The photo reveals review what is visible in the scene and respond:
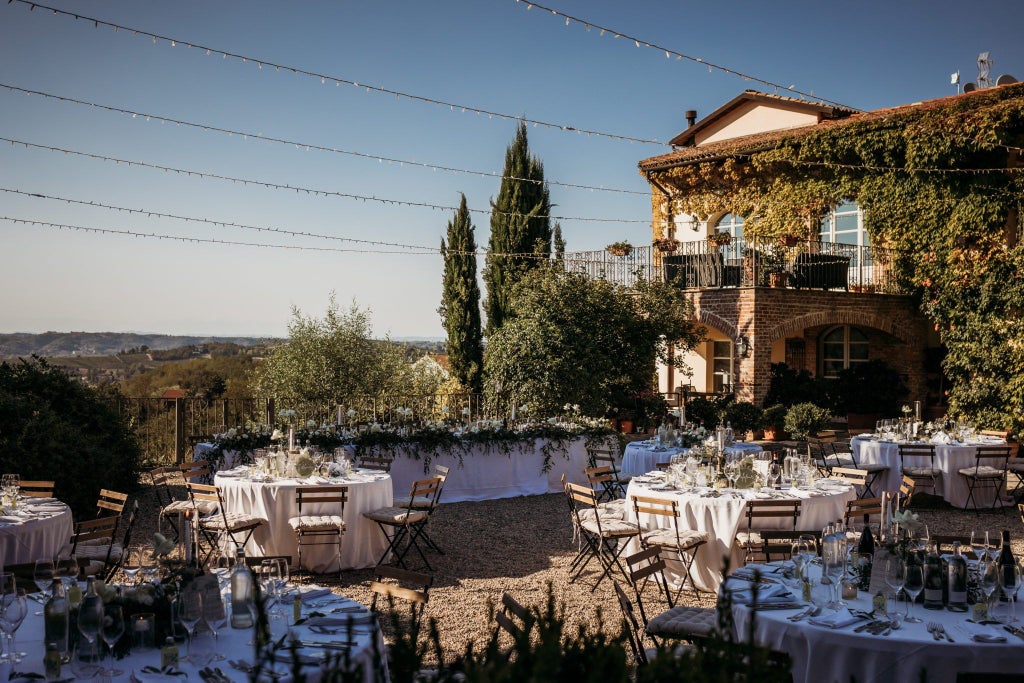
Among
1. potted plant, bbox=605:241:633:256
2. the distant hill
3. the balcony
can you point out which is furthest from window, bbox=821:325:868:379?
the distant hill

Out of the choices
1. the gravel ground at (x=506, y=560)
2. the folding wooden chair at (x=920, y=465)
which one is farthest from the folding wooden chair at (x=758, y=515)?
the folding wooden chair at (x=920, y=465)

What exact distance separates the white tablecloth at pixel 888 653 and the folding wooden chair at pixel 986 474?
7.85m

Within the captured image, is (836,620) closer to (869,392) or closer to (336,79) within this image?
(336,79)

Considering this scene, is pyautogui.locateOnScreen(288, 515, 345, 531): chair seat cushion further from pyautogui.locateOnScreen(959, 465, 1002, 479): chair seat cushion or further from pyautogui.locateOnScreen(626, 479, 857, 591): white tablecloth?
pyautogui.locateOnScreen(959, 465, 1002, 479): chair seat cushion

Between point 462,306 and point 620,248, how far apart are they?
7.66 metres

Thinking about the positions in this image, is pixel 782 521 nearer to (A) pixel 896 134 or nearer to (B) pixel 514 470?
(B) pixel 514 470

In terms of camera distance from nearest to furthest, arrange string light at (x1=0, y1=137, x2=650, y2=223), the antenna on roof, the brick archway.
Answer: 1. string light at (x1=0, y1=137, x2=650, y2=223)
2. the brick archway
3. the antenna on roof

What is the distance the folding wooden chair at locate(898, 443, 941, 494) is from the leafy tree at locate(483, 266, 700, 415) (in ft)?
21.0

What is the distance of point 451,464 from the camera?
11.8 metres

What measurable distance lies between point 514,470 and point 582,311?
18.0 ft

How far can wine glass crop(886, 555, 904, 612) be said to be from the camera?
417cm

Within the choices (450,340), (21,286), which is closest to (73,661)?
(21,286)

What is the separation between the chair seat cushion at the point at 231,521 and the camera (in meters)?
7.64

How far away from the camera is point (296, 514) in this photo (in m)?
7.93
